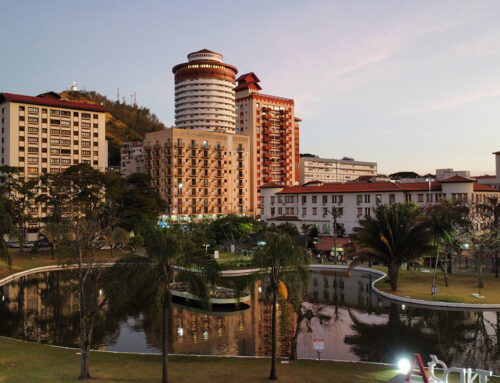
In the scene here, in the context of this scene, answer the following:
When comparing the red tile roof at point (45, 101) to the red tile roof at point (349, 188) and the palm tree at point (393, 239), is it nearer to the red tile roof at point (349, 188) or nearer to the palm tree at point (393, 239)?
the red tile roof at point (349, 188)

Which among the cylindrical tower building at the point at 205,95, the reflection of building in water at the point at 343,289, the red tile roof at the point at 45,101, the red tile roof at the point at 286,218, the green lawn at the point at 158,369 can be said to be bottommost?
the reflection of building in water at the point at 343,289

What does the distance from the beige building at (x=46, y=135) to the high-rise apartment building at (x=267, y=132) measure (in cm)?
5586

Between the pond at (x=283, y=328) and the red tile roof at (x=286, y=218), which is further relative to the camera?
the red tile roof at (x=286, y=218)

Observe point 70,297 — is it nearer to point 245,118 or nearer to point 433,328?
point 433,328

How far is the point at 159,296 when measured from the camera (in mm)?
18328

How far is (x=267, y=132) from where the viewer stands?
167 meters

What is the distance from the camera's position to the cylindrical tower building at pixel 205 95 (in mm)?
164250

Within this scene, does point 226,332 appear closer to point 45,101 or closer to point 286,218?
point 286,218

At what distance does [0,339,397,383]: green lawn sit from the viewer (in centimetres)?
2031

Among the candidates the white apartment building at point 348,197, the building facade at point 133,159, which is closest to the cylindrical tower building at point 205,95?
the building facade at point 133,159

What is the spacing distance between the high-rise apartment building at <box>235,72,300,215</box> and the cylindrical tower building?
548 cm

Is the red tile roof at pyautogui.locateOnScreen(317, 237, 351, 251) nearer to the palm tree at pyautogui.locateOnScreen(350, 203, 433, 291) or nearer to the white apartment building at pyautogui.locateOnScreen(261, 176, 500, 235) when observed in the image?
the white apartment building at pyautogui.locateOnScreen(261, 176, 500, 235)

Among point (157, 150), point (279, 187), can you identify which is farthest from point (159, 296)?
point (157, 150)

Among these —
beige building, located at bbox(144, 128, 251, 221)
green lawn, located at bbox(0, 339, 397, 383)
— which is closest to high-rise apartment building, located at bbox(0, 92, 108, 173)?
beige building, located at bbox(144, 128, 251, 221)
